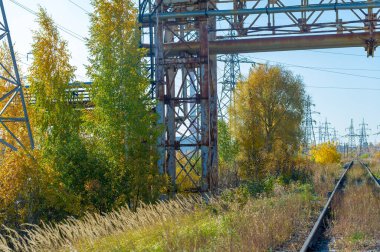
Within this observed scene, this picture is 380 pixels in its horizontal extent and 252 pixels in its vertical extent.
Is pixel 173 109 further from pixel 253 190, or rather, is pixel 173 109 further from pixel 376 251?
pixel 376 251

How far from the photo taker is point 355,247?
959 cm

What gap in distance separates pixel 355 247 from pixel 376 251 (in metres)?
0.50

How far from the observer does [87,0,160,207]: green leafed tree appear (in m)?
17.1

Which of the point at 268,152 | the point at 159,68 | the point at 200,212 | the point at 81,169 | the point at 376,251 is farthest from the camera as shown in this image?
the point at 268,152

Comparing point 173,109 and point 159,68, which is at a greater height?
point 159,68

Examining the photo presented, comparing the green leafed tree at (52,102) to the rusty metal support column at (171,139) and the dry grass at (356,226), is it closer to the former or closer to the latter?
the rusty metal support column at (171,139)

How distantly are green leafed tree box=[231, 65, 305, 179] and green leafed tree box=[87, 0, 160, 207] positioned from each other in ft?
41.1

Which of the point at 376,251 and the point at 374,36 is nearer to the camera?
the point at 376,251

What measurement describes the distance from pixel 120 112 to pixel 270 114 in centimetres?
1568

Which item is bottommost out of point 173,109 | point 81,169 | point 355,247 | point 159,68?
point 355,247

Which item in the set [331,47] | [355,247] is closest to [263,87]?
[331,47]

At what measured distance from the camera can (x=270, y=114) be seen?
31.3m

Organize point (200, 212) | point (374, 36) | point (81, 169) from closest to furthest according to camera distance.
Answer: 1. point (200, 212)
2. point (81, 169)
3. point (374, 36)

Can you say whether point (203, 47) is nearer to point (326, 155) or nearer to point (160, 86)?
point (160, 86)
